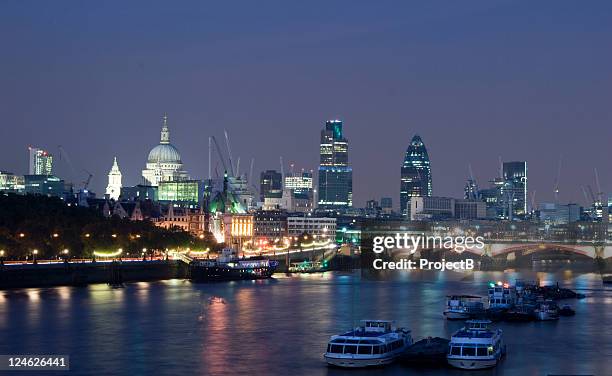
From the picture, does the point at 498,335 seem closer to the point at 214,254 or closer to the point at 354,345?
the point at 354,345

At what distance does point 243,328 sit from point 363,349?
13767 millimetres

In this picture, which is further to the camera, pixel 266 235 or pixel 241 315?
pixel 266 235

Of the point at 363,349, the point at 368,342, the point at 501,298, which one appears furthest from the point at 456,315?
the point at 363,349

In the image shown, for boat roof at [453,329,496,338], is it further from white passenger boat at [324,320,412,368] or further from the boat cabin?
the boat cabin

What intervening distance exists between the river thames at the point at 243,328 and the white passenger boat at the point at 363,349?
18.3 inches

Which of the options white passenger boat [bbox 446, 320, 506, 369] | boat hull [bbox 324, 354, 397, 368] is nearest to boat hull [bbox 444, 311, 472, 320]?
white passenger boat [bbox 446, 320, 506, 369]

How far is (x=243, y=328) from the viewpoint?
5731cm

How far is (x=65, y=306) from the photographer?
66375 millimetres

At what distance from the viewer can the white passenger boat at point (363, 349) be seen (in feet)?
144

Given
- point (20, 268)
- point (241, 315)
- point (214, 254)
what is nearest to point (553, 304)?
point (241, 315)

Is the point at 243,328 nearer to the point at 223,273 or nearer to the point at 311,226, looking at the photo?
the point at 223,273

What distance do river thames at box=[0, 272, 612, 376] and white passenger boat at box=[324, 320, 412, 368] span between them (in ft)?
1.53

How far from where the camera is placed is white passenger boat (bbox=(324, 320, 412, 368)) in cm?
4397

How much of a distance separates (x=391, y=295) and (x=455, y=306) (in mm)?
17120
